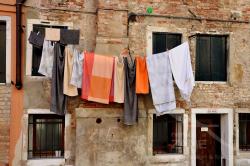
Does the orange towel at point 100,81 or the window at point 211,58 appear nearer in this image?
the orange towel at point 100,81

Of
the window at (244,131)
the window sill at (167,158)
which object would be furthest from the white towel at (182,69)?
the window at (244,131)

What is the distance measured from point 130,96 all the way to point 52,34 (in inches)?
101

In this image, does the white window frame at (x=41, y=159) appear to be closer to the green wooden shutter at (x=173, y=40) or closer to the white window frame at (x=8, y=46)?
the white window frame at (x=8, y=46)

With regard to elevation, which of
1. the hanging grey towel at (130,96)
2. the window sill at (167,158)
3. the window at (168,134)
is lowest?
the window sill at (167,158)

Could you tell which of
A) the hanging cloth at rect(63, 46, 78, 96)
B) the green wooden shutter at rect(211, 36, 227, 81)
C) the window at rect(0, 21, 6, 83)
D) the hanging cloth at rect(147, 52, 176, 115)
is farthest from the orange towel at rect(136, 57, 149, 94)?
the window at rect(0, 21, 6, 83)

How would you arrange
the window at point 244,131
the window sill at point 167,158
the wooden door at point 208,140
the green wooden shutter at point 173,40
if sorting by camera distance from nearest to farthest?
the window sill at point 167,158 → the green wooden shutter at point 173,40 → the wooden door at point 208,140 → the window at point 244,131

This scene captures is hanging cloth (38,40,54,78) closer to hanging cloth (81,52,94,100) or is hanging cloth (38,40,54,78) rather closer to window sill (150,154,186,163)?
hanging cloth (81,52,94,100)

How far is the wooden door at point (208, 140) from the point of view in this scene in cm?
965

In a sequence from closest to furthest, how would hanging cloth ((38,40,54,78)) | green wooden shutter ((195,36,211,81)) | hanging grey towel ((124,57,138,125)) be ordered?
1. hanging cloth ((38,40,54,78))
2. hanging grey towel ((124,57,138,125))
3. green wooden shutter ((195,36,211,81))

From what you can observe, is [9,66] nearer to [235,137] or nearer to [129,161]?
[129,161]

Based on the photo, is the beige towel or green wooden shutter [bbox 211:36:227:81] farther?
green wooden shutter [bbox 211:36:227:81]

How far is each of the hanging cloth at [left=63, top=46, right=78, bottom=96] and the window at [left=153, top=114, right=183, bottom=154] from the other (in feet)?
8.30

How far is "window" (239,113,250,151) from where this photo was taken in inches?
388

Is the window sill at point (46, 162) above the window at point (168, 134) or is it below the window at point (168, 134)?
below
